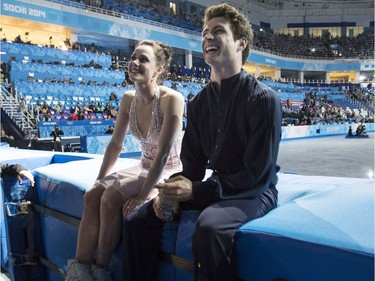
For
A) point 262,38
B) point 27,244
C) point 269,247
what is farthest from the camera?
point 262,38

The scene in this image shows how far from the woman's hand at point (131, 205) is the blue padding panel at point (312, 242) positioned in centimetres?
57

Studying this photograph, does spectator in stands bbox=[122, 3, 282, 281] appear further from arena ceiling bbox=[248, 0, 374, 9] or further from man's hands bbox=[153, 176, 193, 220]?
arena ceiling bbox=[248, 0, 374, 9]

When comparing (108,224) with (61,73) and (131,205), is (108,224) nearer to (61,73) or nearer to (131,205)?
(131,205)

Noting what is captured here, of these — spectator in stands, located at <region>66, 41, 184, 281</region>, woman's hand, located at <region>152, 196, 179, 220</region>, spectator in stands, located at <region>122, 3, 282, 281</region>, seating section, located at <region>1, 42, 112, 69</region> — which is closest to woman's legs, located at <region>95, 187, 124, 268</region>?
spectator in stands, located at <region>66, 41, 184, 281</region>

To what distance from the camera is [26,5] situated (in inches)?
687

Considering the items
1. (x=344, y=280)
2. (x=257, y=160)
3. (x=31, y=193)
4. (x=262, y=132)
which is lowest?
(x=31, y=193)

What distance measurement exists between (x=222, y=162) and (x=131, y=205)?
0.47 metres

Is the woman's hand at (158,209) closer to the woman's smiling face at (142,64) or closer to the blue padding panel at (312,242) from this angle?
the blue padding panel at (312,242)

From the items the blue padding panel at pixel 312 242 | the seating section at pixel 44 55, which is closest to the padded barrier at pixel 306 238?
the blue padding panel at pixel 312 242

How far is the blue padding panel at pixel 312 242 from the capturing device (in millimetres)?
918

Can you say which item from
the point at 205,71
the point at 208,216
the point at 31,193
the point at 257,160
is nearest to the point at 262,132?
the point at 257,160

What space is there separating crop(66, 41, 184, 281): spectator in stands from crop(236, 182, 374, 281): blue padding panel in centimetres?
62

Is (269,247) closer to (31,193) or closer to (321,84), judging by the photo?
(31,193)

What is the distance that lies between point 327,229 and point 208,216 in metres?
0.37
